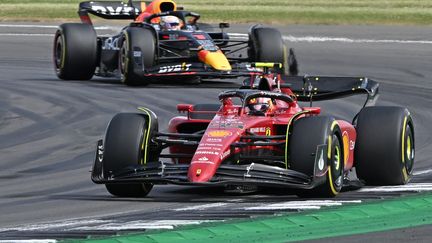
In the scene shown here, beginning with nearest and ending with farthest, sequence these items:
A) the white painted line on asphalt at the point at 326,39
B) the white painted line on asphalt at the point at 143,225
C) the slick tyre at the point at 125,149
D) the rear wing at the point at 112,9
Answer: the white painted line on asphalt at the point at 143,225
the slick tyre at the point at 125,149
the rear wing at the point at 112,9
the white painted line on asphalt at the point at 326,39

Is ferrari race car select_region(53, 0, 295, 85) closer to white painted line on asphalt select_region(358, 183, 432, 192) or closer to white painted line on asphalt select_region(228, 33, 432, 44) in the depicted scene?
white painted line on asphalt select_region(228, 33, 432, 44)

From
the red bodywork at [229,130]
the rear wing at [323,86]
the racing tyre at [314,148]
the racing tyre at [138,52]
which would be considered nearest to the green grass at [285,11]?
the racing tyre at [138,52]

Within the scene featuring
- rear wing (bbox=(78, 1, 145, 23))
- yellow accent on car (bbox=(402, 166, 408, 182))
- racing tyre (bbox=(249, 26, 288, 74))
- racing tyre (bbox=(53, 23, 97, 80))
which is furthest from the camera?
rear wing (bbox=(78, 1, 145, 23))

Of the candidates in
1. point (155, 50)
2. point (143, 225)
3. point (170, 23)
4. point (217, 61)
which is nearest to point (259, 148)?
point (143, 225)

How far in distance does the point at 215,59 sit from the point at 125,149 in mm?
11745

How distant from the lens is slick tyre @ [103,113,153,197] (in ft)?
42.2

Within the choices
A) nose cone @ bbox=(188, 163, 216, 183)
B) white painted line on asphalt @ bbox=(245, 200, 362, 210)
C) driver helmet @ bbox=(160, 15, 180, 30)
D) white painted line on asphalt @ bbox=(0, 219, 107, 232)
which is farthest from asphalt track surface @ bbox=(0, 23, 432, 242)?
driver helmet @ bbox=(160, 15, 180, 30)

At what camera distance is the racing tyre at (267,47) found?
25.5m

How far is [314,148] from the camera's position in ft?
40.7

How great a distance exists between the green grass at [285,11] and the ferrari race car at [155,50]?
15.2 metres

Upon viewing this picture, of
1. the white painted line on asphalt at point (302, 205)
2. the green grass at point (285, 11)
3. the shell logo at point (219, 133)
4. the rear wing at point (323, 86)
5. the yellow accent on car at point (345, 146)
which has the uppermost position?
the rear wing at point (323, 86)

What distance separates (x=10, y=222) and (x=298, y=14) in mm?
32703

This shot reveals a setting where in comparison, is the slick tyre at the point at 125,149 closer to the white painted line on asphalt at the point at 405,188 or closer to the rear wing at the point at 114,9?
the white painted line on asphalt at the point at 405,188

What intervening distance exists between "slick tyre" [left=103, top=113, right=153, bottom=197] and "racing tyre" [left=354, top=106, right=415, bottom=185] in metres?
2.13
